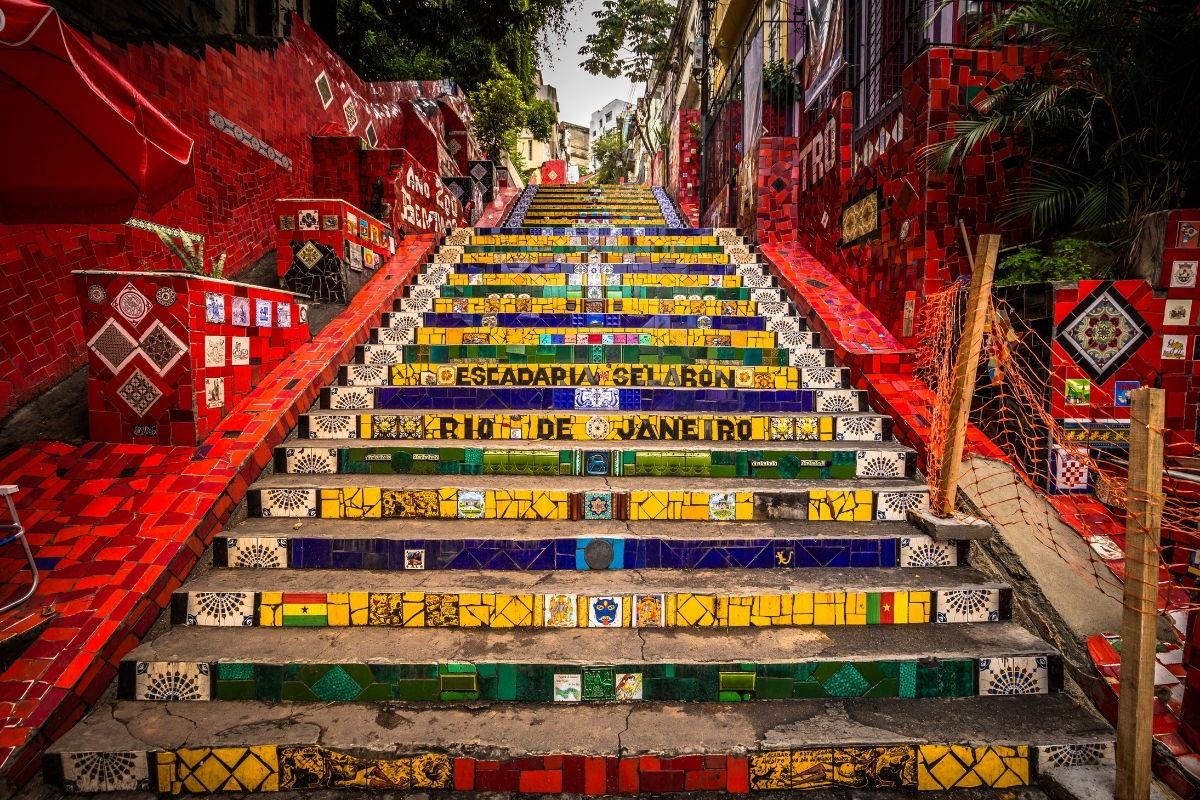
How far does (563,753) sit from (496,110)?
1404 cm

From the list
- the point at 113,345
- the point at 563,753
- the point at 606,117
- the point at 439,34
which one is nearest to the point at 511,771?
the point at 563,753

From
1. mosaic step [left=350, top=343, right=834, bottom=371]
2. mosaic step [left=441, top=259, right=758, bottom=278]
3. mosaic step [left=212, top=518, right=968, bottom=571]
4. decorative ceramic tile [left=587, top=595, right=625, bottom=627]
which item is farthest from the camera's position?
mosaic step [left=441, top=259, right=758, bottom=278]

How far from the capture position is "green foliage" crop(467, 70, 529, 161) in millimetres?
12938

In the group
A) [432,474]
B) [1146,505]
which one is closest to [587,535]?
[432,474]

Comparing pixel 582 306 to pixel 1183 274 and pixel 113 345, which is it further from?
pixel 1183 274

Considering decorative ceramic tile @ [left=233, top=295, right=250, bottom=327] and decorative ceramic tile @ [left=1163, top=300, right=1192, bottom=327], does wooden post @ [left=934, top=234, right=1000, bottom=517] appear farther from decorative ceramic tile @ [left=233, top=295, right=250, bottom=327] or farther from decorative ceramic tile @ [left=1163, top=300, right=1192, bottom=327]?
decorative ceramic tile @ [left=233, top=295, right=250, bottom=327]

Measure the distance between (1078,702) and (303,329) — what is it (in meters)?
4.70

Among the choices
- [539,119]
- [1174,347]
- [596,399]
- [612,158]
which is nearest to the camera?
[1174,347]

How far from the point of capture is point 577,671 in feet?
6.95

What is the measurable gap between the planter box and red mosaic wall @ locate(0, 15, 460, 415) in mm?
824

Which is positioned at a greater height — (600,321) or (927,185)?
(927,185)

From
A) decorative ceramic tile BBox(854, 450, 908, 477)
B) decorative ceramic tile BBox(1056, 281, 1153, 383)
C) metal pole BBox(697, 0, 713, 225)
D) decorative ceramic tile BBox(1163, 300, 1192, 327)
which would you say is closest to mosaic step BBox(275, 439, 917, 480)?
decorative ceramic tile BBox(854, 450, 908, 477)

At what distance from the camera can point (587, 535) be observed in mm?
2658

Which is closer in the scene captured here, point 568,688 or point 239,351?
point 568,688
